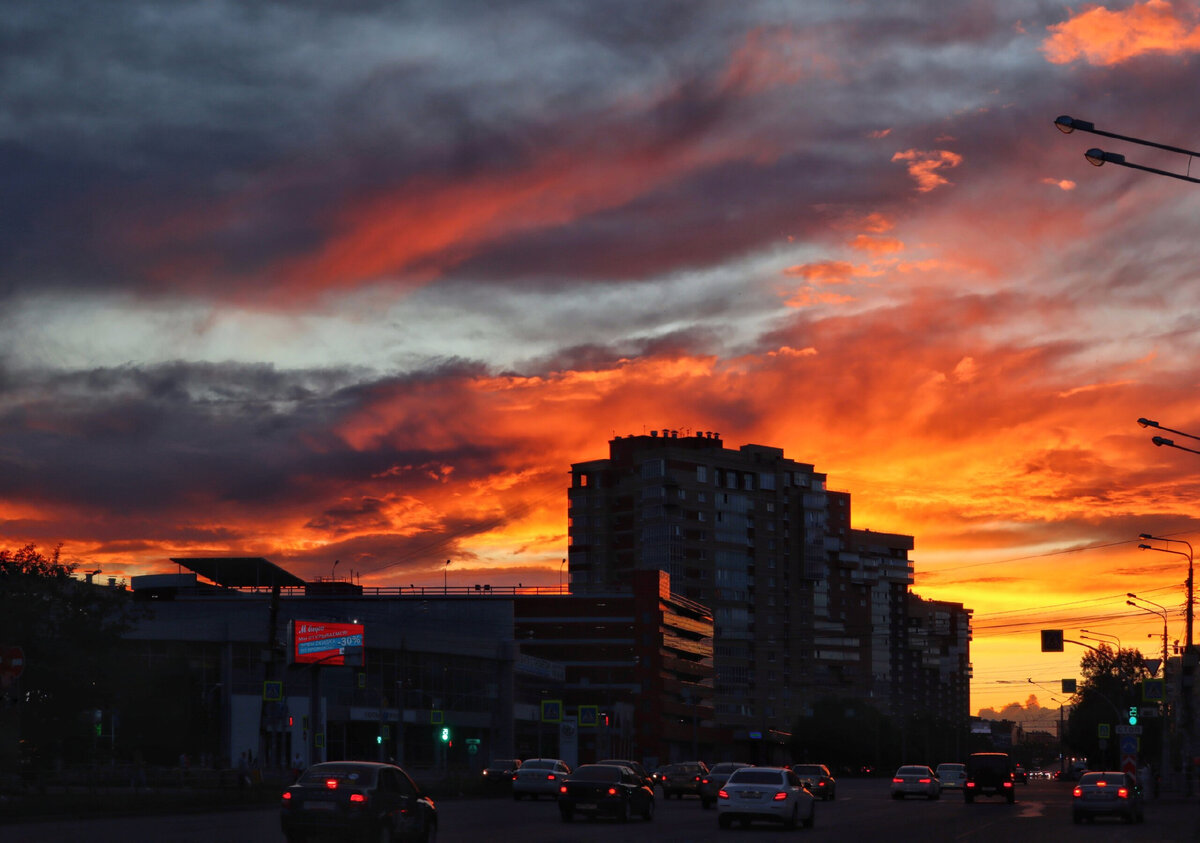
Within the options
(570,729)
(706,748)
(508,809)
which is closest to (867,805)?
(508,809)

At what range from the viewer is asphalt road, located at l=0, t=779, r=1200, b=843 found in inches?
1175

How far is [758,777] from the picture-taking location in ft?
126

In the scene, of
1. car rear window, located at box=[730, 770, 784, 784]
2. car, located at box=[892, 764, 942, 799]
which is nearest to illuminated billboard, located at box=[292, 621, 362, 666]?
car, located at box=[892, 764, 942, 799]

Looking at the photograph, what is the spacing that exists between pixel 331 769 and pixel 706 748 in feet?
535

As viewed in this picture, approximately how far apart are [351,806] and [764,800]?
52.0ft

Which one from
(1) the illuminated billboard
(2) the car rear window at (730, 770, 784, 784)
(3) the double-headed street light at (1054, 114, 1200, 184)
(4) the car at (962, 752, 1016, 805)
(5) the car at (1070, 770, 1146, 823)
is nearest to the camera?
(3) the double-headed street light at (1054, 114, 1200, 184)

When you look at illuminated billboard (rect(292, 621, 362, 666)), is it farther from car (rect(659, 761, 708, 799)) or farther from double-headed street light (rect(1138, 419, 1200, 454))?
A: double-headed street light (rect(1138, 419, 1200, 454))

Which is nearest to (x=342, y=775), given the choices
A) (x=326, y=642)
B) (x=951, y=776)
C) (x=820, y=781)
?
(x=820, y=781)

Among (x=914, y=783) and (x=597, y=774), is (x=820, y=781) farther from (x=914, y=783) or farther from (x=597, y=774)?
(x=597, y=774)

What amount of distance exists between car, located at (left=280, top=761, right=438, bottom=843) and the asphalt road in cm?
343

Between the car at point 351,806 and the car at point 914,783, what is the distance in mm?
47775

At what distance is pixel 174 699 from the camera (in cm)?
10131

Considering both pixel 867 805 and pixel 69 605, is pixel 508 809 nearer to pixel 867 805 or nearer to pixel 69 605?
pixel 867 805

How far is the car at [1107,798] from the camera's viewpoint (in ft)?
152
